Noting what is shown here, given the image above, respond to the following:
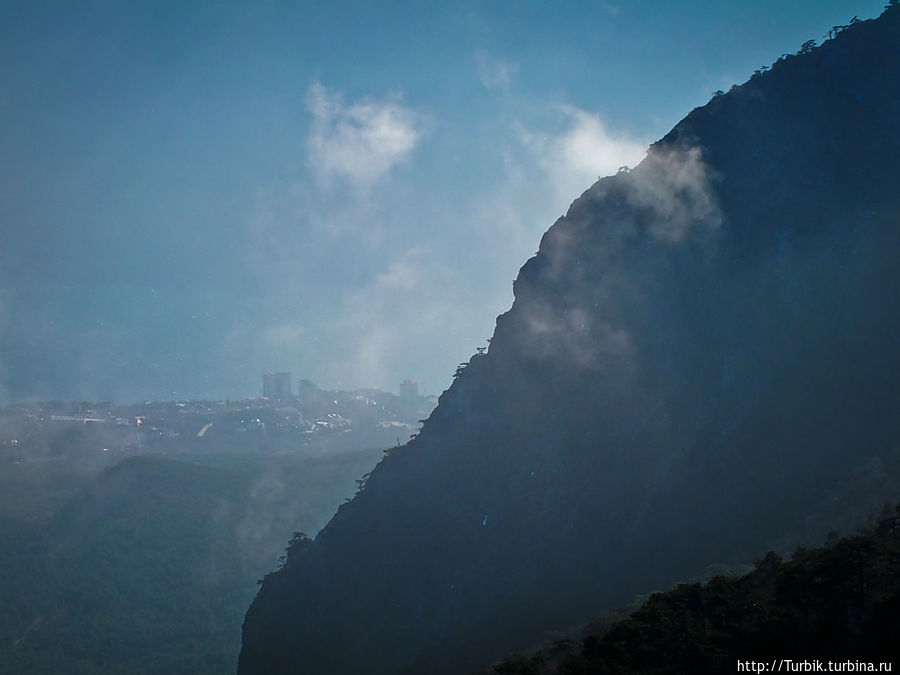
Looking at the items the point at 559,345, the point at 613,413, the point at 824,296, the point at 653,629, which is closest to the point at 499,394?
the point at 559,345

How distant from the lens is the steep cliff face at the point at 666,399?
208ft

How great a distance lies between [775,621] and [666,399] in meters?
33.7

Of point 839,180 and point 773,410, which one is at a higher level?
point 839,180

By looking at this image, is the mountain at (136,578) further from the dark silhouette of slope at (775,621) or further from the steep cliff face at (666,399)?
the dark silhouette of slope at (775,621)

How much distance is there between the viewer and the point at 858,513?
52.8 metres

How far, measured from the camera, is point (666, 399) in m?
68.9

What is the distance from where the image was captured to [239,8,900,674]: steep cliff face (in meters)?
63.3

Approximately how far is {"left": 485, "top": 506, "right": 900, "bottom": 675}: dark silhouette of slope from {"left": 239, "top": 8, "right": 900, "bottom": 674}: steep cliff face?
690 inches

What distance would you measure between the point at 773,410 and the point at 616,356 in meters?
15.5

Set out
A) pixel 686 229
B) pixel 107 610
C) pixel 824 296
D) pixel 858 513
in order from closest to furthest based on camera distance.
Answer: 1. pixel 858 513
2. pixel 824 296
3. pixel 686 229
4. pixel 107 610

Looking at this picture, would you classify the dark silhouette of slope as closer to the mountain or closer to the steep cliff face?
the steep cliff face

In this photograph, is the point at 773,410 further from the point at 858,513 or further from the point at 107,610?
the point at 107,610

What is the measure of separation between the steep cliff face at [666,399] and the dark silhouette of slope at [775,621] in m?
17.5

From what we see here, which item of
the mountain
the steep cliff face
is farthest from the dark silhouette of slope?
the mountain
